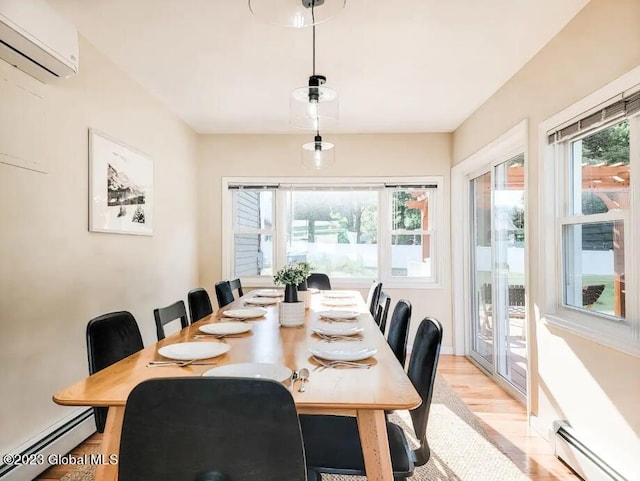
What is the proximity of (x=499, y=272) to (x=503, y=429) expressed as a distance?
1397mm

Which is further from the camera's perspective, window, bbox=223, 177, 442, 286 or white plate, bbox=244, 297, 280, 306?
window, bbox=223, 177, 442, 286

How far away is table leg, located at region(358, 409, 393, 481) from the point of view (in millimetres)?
1249

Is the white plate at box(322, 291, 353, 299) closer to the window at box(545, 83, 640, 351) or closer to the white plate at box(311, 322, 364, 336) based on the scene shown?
the white plate at box(311, 322, 364, 336)

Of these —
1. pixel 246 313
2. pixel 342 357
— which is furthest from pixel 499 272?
pixel 342 357

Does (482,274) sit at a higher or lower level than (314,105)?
lower

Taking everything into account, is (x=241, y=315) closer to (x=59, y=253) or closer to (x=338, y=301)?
(x=338, y=301)

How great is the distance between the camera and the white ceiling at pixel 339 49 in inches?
88.6

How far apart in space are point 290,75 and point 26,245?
206 centimetres

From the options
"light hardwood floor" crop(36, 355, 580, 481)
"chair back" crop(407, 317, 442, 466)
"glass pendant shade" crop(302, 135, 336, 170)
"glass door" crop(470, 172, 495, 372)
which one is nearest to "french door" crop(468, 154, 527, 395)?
"glass door" crop(470, 172, 495, 372)

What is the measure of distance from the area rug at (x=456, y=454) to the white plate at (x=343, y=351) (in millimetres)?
859

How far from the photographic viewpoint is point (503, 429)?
2.73 m

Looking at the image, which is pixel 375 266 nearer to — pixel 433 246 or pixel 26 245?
pixel 433 246

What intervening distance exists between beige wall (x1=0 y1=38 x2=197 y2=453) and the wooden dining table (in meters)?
0.89

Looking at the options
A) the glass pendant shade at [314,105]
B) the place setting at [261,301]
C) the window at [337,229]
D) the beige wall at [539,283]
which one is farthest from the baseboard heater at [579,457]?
the window at [337,229]
